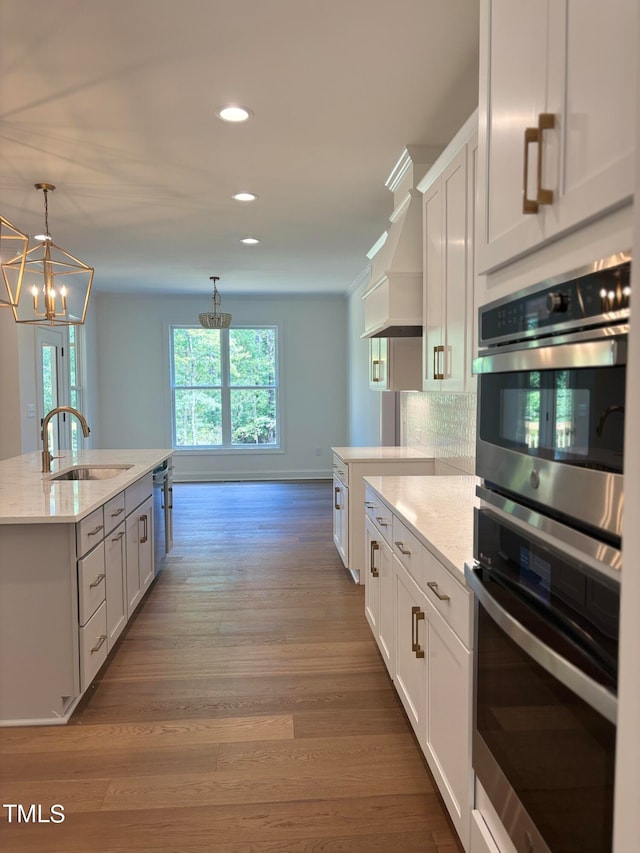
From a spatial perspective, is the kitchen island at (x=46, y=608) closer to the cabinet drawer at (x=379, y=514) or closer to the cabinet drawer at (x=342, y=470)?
the cabinet drawer at (x=379, y=514)

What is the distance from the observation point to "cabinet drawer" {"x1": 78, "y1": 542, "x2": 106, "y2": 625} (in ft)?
8.05

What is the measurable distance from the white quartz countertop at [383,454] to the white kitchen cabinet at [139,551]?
1.34 metres

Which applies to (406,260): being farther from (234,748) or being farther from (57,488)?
(234,748)

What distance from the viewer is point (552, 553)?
1.04 m

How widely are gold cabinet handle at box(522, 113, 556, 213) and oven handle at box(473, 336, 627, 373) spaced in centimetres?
25

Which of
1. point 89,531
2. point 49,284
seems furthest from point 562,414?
point 49,284

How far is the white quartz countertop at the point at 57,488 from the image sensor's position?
93.9 inches

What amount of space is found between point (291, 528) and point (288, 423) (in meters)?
3.23

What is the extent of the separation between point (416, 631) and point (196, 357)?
7132mm

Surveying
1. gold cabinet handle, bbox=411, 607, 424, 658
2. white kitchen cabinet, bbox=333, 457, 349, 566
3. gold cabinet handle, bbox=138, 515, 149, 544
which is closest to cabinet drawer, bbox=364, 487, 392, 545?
gold cabinet handle, bbox=411, 607, 424, 658

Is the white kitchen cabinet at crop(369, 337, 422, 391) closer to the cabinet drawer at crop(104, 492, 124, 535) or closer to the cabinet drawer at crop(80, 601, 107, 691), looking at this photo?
the cabinet drawer at crop(104, 492, 124, 535)

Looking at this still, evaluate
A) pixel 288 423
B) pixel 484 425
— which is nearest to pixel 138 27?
pixel 484 425

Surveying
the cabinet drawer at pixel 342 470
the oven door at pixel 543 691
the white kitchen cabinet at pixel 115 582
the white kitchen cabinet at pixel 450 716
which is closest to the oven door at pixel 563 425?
the oven door at pixel 543 691

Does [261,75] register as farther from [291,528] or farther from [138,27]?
[291,528]
